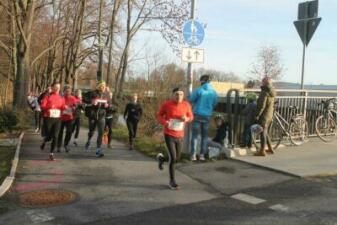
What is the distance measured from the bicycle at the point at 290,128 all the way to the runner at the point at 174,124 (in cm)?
360

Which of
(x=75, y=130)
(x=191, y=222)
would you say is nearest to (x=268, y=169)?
(x=191, y=222)

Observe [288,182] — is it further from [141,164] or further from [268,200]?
[141,164]

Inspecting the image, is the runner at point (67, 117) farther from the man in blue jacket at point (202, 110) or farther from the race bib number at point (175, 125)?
the race bib number at point (175, 125)

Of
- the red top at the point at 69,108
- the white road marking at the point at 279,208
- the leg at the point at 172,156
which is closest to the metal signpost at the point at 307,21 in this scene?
the leg at the point at 172,156

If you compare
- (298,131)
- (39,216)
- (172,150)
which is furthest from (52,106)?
(298,131)

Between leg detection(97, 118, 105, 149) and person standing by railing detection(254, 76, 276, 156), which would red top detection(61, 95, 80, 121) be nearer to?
leg detection(97, 118, 105, 149)

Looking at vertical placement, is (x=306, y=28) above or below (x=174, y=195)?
above

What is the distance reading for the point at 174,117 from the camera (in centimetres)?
952

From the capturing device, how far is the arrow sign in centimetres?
1333

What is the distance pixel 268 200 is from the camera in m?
8.39

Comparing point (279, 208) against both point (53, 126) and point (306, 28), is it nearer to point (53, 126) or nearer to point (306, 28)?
point (53, 126)

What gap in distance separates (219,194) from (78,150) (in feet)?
20.7

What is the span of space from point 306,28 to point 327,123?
2.97 meters

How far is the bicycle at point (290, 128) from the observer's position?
524 inches
